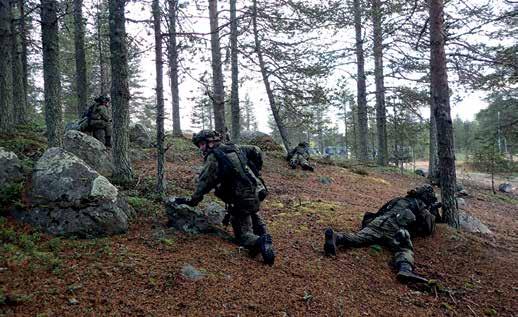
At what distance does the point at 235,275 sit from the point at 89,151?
567 cm

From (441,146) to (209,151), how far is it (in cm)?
497

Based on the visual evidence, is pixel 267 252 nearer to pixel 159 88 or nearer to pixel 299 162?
pixel 159 88

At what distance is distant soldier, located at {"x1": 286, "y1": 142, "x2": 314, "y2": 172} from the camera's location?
13.9 metres

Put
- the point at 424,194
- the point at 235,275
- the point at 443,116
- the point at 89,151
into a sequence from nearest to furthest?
the point at 235,275 → the point at 424,194 → the point at 443,116 → the point at 89,151

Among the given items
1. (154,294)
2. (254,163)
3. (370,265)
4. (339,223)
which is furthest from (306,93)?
(154,294)

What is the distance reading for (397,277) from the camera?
5.05m

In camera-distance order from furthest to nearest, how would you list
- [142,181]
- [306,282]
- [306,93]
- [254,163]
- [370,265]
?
[306,93]
[142,181]
[254,163]
[370,265]
[306,282]

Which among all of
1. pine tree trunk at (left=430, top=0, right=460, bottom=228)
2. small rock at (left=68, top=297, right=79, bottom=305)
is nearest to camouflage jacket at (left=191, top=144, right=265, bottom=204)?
small rock at (left=68, top=297, right=79, bottom=305)

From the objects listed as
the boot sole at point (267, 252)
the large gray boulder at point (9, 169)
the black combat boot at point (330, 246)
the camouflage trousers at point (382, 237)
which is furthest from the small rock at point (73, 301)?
the camouflage trousers at point (382, 237)

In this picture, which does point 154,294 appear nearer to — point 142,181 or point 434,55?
point 142,181

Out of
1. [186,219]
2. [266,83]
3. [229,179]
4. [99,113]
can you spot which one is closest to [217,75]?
[266,83]

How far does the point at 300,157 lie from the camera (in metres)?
14.3

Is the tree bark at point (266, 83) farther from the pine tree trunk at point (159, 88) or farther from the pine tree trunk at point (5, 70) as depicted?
the pine tree trunk at point (5, 70)

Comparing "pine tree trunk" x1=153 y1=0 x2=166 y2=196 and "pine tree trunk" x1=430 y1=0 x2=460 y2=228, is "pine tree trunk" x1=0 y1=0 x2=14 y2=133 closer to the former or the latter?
"pine tree trunk" x1=153 y1=0 x2=166 y2=196
